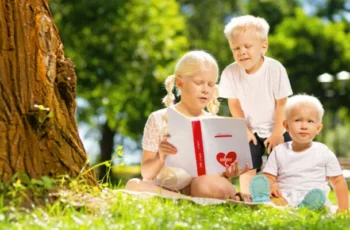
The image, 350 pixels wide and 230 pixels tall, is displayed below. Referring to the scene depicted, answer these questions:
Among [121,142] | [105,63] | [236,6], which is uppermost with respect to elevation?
[236,6]

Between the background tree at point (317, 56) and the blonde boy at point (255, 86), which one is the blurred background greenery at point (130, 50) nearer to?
the background tree at point (317, 56)

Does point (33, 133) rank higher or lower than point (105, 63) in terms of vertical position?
lower

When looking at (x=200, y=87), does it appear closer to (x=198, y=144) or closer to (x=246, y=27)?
(x=198, y=144)

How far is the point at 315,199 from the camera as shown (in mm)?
7406

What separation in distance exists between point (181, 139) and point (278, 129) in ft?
4.05

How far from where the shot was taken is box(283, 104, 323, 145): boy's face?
25.3 ft

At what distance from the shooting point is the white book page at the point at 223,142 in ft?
23.5

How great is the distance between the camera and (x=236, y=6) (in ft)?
118

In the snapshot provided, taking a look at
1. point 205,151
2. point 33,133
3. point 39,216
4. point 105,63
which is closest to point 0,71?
point 33,133

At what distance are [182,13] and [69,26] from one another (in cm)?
892

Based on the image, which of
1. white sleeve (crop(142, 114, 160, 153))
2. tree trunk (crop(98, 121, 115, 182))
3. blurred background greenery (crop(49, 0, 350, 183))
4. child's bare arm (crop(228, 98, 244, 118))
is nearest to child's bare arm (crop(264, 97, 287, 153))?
child's bare arm (crop(228, 98, 244, 118))

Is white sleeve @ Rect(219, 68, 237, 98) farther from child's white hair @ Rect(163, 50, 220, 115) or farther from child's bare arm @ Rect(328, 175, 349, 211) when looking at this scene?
child's bare arm @ Rect(328, 175, 349, 211)

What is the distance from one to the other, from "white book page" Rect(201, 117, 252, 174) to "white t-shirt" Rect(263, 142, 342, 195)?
605 mm

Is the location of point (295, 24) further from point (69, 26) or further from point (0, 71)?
point (0, 71)
